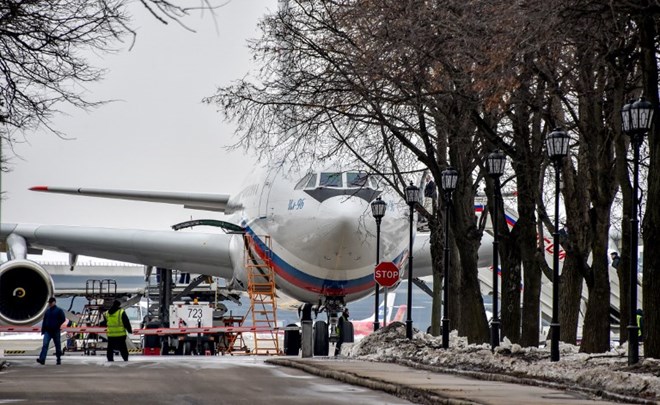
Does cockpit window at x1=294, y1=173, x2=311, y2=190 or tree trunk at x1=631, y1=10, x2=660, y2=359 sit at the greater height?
cockpit window at x1=294, y1=173, x2=311, y2=190

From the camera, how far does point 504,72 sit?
1720 centimetres

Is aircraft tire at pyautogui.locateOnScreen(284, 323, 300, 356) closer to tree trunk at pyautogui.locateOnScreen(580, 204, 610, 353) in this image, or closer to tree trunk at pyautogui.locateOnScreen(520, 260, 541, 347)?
tree trunk at pyautogui.locateOnScreen(520, 260, 541, 347)

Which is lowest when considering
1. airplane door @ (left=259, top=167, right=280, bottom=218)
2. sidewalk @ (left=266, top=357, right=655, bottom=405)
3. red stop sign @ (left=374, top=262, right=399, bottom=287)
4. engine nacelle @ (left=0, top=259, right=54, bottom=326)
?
sidewalk @ (left=266, top=357, right=655, bottom=405)

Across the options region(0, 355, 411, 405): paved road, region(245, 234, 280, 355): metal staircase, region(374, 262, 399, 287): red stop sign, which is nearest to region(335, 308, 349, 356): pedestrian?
region(245, 234, 280, 355): metal staircase

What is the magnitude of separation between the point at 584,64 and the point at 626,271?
426 cm

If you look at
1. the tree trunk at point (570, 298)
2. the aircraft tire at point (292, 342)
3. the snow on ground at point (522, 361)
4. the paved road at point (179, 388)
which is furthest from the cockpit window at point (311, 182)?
the paved road at point (179, 388)

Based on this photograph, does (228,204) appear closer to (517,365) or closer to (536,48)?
(517,365)

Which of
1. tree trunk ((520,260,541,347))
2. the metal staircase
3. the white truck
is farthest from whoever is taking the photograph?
the white truck

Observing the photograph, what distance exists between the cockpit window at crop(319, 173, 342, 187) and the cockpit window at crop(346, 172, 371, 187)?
0.75ft

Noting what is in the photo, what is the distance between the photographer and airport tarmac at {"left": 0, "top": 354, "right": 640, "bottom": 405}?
13.3m

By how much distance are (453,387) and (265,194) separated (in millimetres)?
18104

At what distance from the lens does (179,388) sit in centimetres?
1531

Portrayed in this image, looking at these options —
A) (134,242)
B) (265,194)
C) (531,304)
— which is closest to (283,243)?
(265,194)

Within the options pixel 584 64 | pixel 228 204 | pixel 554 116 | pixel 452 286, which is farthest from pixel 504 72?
pixel 228 204
